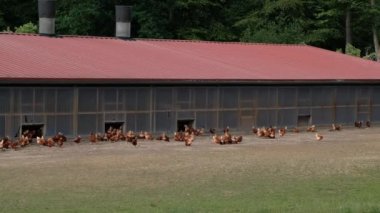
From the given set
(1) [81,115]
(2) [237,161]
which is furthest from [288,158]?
(1) [81,115]

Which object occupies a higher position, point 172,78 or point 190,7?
point 190,7

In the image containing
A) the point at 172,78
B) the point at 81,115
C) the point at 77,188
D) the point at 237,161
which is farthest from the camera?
the point at 172,78

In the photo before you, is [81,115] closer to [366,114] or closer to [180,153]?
[180,153]

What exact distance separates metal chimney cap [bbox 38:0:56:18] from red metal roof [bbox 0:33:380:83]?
1.37m

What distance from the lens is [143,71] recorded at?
37.1 m

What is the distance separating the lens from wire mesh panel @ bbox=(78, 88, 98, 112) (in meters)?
34.3

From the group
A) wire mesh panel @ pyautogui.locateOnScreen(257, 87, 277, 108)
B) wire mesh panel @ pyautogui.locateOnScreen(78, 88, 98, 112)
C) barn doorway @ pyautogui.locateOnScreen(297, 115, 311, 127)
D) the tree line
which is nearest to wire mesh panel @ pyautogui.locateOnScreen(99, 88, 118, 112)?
wire mesh panel @ pyautogui.locateOnScreen(78, 88, 98, 112)

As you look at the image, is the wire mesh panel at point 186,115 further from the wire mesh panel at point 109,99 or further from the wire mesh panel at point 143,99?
the wire mesh panel at point 109,99

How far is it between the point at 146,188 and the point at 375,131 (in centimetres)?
2723

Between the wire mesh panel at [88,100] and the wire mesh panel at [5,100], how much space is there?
327 cm

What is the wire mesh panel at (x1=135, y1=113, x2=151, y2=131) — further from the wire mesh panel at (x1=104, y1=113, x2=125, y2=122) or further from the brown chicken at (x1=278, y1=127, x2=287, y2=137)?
the brown chicken at (x1=278, y1=127, x2=287, y2=137)

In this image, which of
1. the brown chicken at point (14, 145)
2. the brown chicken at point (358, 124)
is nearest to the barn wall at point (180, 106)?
the brown chicken at point (358, 124)

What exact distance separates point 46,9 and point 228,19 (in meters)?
32.4

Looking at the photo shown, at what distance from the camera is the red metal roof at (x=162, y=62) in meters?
34.4
